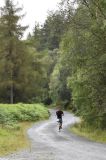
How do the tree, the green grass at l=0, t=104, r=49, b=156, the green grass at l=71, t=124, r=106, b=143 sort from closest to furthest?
the green grass at l=0, t=104, r=49, b=156 → the green grass at l=71, t=124, r=106, b=143 → the tree

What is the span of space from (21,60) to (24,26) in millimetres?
5387

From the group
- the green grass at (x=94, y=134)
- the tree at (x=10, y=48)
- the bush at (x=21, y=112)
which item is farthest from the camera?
the tree at (x=10, y=48)

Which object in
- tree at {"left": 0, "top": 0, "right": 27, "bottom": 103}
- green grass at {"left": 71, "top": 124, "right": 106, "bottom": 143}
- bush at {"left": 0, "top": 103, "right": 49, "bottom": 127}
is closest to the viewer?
green grass at {"left": 71, "top": 124, "right": 106, "bottom": 143}

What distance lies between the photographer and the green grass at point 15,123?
25.2m

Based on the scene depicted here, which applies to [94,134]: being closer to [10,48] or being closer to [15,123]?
[15,123]

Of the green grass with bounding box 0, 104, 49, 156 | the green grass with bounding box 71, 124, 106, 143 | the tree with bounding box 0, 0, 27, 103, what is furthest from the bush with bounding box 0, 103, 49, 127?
the green grass with bounding box 71, 124, 106, 143

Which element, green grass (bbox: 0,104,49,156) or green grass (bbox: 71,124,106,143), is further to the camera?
green grass (bbox: 71,124,106,143)

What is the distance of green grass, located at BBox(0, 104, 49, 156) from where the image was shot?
2517 centimetres

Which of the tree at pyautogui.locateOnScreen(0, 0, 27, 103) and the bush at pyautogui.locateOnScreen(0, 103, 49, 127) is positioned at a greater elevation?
the tree at pyautogui.locateOnScreen(0, 0, 27, 103)

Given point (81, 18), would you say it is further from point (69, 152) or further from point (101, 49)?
point (69, 152)

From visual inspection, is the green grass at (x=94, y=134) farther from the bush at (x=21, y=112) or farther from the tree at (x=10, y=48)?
the tree at (x=10, y=48)

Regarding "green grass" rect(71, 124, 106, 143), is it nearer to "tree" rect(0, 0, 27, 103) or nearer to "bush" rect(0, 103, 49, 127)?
"bush" rect(0, 103, 49, 127)

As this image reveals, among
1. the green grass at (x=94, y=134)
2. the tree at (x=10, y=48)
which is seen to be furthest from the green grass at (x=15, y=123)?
the tree at (x=10, y=48)

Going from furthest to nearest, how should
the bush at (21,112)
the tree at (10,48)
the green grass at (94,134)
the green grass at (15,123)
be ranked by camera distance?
1. the tree at (10,48)
2. the bush at (21,112)
3. the green grass at (94,134)
4. the green grass at (15,123)
